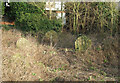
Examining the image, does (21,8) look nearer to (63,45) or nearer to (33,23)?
(33,23)

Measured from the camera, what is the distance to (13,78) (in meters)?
3.86

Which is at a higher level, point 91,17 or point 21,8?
point 21,8

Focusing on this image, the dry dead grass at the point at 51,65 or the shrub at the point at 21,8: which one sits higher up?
the shrub at the point at 21,8

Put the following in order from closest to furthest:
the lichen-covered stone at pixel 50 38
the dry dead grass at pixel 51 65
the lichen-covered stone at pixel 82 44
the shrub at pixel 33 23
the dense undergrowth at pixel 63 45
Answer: the dry dead grass at pixel 51 65 < the dense undergrowth at pixel 63 45 < the lichen-covered stone at pixel 82 44 < the lichen-covered stone at pixel 50 38 < the shrub at pixel 33 23

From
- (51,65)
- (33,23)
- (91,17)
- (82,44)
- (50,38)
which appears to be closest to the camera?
(51,65)

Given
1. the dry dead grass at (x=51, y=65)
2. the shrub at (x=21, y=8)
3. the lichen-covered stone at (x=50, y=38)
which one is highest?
the shrub at (x=21, y=8)

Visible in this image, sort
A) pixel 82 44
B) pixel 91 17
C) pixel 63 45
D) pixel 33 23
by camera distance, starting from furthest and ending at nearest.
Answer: pixel 91 17, pixel 33 23, pixel 63 45, pixel 82 44

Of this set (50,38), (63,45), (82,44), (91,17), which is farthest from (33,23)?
(91,17)

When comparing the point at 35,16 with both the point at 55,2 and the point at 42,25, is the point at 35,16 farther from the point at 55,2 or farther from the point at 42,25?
the point at 55,2

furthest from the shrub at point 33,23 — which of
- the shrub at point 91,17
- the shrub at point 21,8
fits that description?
the shrub at point 91,17

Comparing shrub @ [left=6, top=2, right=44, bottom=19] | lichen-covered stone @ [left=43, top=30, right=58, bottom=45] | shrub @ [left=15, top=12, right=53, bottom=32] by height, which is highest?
shrub @ [left=6, top=2, right=44, bottom=19]

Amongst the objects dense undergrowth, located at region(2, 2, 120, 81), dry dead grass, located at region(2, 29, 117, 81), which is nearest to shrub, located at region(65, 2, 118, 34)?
dense undergrowth, located at region(2, 2, 120, 81)

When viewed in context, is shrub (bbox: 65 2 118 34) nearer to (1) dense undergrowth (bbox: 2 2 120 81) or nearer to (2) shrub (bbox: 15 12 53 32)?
(1) dense undergrowth (bbox: 2 2 120 81)

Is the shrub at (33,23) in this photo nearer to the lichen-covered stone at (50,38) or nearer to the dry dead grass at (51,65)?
the lichen-covered stone at (50,38)
